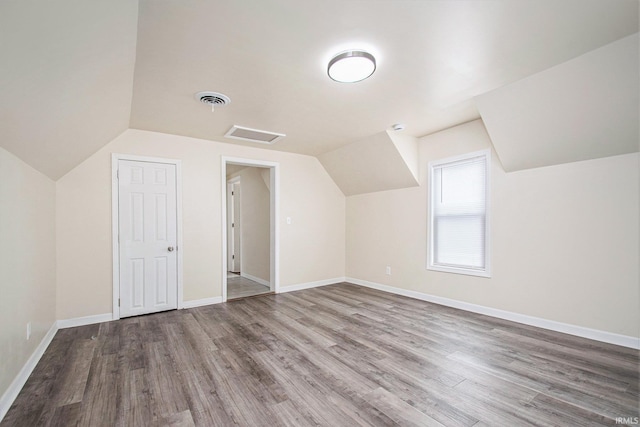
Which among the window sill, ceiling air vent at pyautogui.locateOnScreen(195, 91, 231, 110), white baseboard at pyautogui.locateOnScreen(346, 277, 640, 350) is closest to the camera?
white baseboard at pyautogui.locateOnScreen(346, 277, 640, 350)

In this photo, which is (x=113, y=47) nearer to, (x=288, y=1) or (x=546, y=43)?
A: (x=288, y=1)

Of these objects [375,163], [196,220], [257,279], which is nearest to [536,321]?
[375,163]

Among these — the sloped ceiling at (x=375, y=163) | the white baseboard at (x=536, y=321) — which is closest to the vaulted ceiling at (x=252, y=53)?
the sloped ceiling at (x=375, y=163)

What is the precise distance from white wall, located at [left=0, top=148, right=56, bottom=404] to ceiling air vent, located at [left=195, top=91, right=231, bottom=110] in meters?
1.53

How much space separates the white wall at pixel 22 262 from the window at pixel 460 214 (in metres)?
4.57

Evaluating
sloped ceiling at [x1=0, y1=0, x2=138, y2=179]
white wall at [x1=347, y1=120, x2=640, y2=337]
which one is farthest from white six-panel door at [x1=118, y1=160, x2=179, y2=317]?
white wall at [x1=347, y1=120, x2=640, y2=337]

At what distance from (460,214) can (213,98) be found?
11.6 ft

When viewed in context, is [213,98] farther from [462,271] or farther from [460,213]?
[462,271]

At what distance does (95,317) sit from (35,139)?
7.96 feet

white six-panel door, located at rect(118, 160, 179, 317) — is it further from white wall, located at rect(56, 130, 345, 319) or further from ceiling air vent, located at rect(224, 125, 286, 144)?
ceiling air vent, located at rect(224, 125, 286, 144)

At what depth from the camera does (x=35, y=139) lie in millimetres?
2166

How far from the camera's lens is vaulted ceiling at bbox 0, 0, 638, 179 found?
1518 millimetres

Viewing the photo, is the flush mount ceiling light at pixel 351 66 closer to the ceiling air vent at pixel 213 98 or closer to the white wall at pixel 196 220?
the ceiling air vent at pixel 213 98

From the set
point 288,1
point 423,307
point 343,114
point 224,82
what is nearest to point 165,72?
point 224,82
